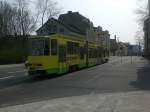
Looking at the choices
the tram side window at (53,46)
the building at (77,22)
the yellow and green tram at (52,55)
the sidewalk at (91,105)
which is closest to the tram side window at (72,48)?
the yellow and green tram at (52,55)

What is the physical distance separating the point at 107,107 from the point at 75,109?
1044mm

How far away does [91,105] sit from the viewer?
13000 millimetres

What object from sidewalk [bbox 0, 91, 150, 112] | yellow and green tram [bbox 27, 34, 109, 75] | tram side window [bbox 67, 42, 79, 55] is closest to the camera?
sidewalk [bbox 0, 91, 150, 112]

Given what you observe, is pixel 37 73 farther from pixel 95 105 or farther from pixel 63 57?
pixel 95 105

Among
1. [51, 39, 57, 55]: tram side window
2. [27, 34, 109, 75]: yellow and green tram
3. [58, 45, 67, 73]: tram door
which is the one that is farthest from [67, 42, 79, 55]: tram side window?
[51, 39, 57, 55]: tram side window

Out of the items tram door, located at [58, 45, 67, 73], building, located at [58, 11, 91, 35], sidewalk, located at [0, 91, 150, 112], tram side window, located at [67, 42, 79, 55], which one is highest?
building, located at [58, 11, 91, 35]

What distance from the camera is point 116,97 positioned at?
1519 cm

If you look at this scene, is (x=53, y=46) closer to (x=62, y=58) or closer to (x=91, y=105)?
(x=62, y=58)

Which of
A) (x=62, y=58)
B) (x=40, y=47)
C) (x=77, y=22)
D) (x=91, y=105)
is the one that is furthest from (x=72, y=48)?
(x=77, y=22)

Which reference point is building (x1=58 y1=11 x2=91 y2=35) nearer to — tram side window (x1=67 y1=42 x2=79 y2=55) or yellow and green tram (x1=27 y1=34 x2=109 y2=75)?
tram side window (x1=67 y1=42 x2=79 y2=55)

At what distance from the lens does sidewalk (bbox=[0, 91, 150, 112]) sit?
39.2 feet

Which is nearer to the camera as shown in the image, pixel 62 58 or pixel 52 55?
pixel 52 55

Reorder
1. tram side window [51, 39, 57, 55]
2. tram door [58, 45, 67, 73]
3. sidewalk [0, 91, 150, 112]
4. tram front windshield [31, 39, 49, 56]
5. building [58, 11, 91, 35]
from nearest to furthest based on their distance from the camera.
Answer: sidewalk [0, 91, 150, 112], tram front windshield [31, 39, 49, 56], tram side window [51, 39, 57, 55], tram door [58, 45, 67, 73], building [58, 11, 91, 35]

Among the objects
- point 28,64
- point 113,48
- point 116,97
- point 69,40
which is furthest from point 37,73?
point 113,48
